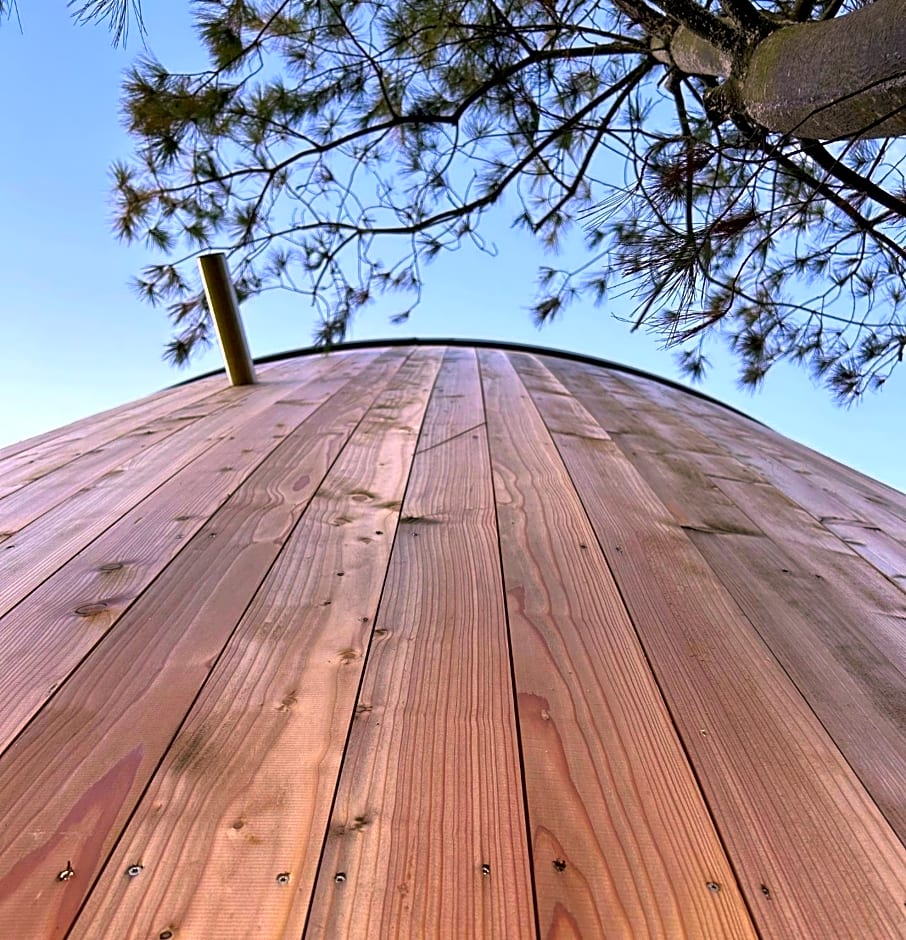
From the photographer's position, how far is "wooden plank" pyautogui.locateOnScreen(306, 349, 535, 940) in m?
0.52

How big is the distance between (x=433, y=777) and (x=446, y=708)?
Answer: 10 cm

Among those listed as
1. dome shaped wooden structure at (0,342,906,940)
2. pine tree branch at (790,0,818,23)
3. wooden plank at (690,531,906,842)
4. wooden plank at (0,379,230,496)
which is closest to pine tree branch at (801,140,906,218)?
pine tree branch at (790,0,818,23)

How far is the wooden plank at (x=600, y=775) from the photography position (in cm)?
52

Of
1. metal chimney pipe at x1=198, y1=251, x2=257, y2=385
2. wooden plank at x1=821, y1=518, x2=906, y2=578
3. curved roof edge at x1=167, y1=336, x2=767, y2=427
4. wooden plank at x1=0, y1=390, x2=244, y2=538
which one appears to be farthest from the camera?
curved roof edge at x1=167, y1=336, x2=767, y2=427

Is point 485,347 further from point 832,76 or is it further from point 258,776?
point 258,776

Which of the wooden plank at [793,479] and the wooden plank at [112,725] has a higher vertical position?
the wooden plank at [112,725]

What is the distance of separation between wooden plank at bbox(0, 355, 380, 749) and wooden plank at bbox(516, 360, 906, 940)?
2.22 feet

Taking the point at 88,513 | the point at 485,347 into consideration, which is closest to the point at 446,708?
the point at 88,513

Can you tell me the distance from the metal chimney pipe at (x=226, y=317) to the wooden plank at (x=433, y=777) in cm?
192

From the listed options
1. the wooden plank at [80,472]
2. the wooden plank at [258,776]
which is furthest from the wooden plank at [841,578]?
the wooden plank at [80,472]

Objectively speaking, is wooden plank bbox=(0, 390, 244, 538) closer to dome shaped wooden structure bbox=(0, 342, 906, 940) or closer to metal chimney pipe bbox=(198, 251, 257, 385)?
dome shaped wooden structure bbox=(0, 342, 906, 940)

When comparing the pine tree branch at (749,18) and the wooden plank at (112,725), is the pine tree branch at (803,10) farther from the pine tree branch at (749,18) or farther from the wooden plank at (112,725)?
the wooden plank at (112,725)

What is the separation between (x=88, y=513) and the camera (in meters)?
1.29

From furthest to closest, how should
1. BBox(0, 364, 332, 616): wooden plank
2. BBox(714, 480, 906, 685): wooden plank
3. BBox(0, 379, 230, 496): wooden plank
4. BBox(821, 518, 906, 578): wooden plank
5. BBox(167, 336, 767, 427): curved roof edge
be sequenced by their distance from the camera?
BBox(167, 336, 767, 427): curved roof edge
BBox(0, 379, 230, 496): wooden plank
BBox(821, 518, 906, 578): wooden plank
BBox(0, 364, 332, 616): wooden plank
BBox(714, 480, 906, 685): wooden plank
